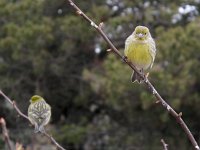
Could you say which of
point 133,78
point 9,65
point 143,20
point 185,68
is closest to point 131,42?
point 133,78

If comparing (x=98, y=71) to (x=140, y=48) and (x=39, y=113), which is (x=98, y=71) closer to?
(x=39, y=113)

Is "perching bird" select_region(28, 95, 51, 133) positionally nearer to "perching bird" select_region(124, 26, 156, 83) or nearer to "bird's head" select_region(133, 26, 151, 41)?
"perching bird" select_region(124, 26, 156, 83)

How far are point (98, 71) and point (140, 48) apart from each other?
26.7 feet

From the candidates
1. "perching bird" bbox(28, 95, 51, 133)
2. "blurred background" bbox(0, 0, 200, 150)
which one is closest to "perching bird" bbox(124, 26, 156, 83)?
"perching bird" bbox(28, 95, 51, 133)

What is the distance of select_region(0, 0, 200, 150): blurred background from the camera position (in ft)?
35.2

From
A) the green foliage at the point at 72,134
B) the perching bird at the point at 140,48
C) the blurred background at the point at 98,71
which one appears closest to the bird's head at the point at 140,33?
the perching bird at the point at 140,48

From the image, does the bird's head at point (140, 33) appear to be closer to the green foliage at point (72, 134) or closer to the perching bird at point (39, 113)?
the perching bird at point (39, 113)

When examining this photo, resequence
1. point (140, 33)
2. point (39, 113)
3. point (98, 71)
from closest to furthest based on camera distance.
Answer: point (140, 33) < point (39, 113) < point (98, 71)

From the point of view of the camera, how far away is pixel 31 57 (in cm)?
1227

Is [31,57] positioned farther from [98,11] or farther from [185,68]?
[185,68]

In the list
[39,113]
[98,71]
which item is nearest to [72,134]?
[98,71]

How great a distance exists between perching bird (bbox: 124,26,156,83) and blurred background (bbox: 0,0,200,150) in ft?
20.3

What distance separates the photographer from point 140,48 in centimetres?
410

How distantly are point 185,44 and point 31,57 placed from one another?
3497 millimetres
